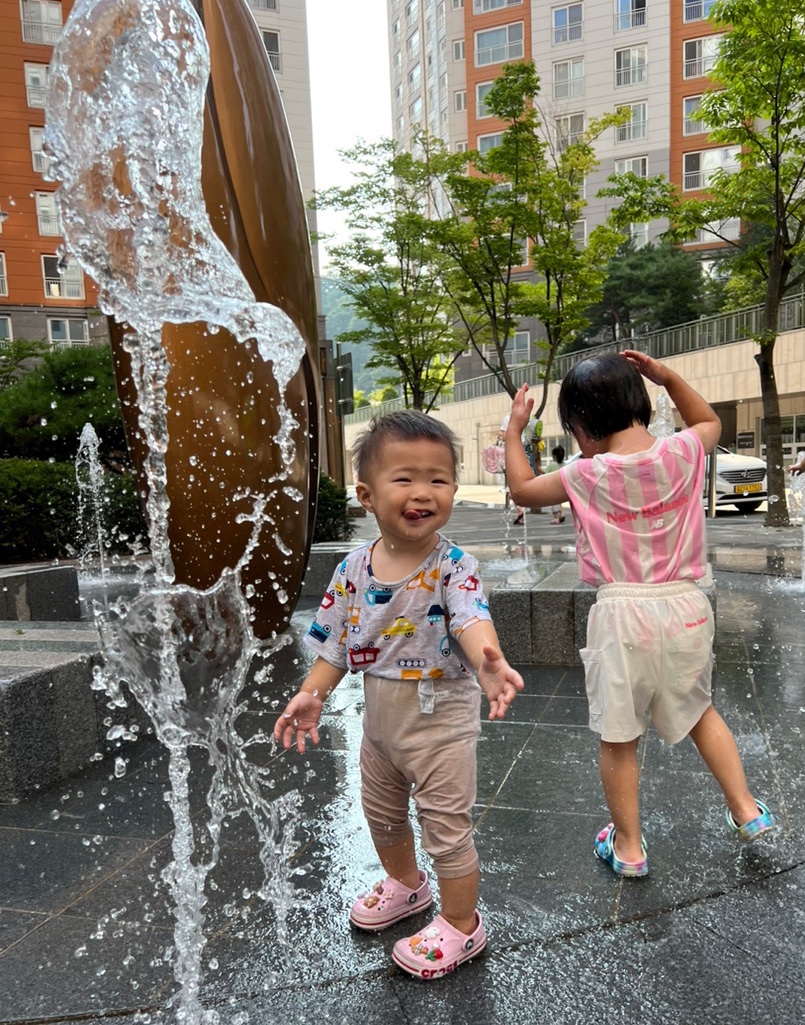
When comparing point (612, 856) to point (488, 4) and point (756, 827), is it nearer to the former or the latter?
point (756, 827)

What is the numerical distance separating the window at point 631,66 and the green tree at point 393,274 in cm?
2490

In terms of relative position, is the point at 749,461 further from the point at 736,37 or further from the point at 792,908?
the point at 792,908

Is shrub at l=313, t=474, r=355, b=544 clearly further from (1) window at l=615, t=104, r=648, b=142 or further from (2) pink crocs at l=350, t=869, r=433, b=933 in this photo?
(1) window at l=615, t=104, r=648, b=142

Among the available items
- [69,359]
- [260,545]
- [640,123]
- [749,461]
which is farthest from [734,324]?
[260,545]

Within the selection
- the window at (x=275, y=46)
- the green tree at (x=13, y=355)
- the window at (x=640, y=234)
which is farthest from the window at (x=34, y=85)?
the window at (x=640, y=234)

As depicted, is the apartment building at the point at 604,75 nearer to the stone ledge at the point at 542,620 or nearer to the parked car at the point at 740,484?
the parked car at the point at 740,484

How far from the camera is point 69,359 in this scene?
12859 millimetres

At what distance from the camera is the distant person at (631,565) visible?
2.54 metres

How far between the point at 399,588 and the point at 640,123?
4198cm

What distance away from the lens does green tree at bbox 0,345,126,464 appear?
11953 mm

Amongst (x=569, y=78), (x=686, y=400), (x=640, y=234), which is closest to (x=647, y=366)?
(x=686, y=400)

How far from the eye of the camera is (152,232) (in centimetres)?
443

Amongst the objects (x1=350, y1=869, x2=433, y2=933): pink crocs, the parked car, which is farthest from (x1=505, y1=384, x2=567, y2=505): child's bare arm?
the parked car

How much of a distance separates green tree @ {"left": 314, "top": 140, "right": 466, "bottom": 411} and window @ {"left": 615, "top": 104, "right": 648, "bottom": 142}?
23.3 m
